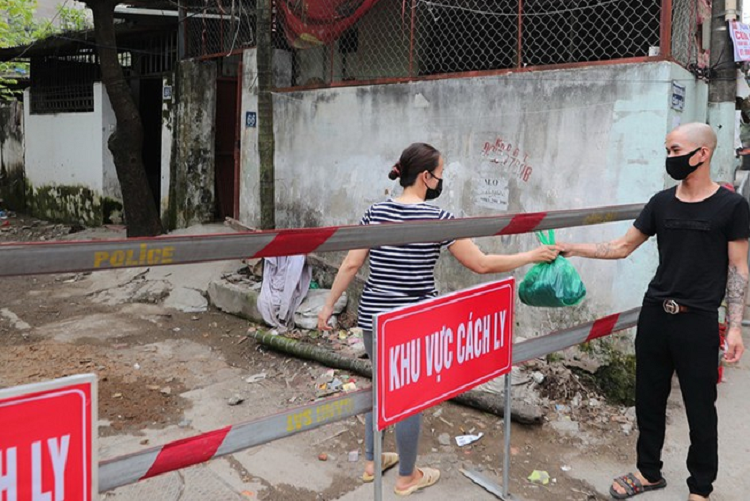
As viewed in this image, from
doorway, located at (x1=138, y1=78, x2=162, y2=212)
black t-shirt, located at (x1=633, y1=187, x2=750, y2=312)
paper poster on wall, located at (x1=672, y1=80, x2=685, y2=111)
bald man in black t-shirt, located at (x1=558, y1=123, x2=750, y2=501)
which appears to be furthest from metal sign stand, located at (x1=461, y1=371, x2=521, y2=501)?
doorway, located at (x1=138, y1=78, x2=162, y2=212)

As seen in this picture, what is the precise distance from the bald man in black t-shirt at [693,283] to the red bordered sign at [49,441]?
2.03m

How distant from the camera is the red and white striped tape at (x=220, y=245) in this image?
1.51 metres

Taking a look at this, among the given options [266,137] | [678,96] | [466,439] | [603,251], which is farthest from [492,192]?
[266,137]

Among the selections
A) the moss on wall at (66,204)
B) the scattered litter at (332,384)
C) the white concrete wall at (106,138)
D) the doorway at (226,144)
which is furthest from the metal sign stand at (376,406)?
the moss on wall at (66,204)

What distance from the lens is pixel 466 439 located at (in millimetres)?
4016

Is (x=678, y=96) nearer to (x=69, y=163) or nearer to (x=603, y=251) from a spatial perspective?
(x=603, y=251)

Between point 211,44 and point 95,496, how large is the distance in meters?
8.34

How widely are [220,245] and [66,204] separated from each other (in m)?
11.6

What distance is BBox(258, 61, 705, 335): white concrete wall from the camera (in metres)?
4.64

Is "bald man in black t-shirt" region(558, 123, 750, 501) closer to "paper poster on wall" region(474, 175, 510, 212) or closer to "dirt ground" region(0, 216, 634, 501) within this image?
"dirt ground" region(0, 216, 634, 501)

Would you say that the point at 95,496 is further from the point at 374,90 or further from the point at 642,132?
the point at 374,90

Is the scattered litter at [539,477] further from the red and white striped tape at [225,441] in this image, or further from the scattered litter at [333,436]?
the red and white striped tape at [225,441]

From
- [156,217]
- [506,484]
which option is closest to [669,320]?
[506,484]

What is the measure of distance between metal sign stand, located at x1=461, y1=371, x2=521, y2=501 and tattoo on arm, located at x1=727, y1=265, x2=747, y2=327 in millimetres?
1038
